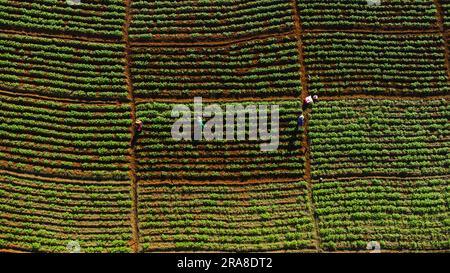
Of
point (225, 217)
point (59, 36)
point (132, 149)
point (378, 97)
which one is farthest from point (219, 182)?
point (59, 36)

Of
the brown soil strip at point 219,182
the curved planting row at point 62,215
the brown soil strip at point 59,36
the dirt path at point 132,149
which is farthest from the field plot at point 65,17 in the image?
the brown soil strip at point 219,182

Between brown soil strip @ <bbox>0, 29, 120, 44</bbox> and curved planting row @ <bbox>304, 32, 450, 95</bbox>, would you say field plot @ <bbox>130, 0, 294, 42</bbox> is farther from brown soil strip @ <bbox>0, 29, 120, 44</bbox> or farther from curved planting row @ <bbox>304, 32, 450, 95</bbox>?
curved planting row @ <bbox>304, 32, 450, 95</bbox>

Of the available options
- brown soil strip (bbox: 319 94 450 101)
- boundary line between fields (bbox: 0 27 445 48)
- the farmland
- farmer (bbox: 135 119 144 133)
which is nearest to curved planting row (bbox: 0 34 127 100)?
the farmland

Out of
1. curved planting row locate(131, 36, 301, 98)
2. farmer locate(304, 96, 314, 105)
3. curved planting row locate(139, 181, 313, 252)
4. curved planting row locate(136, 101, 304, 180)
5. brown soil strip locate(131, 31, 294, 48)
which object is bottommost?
curved planting row locate(139, 181, 313, 252)

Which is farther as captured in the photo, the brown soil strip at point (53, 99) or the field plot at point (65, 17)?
the field plot at point (65, 17)

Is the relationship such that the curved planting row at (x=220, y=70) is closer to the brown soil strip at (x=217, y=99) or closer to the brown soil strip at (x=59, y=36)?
the brown soil strip at (x=217, y=99)

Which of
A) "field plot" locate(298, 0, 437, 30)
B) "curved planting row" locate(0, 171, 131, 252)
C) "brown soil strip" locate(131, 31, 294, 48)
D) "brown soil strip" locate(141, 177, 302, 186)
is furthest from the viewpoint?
"field plot" locate(298, 0, 437, 30)

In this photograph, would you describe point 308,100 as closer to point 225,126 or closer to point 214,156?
point 225,126
